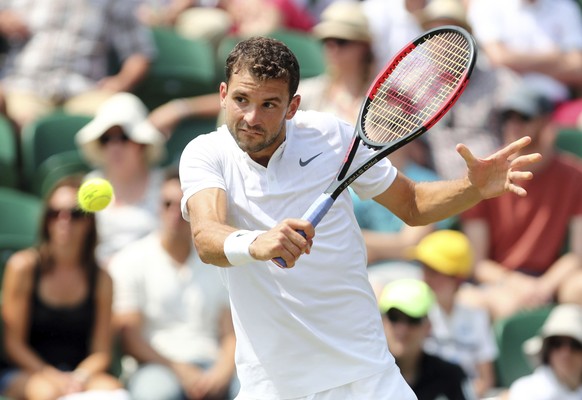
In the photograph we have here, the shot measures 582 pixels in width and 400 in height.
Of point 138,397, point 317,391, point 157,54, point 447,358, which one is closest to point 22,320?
point 138,397

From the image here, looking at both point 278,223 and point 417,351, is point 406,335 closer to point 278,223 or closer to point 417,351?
point 417,351

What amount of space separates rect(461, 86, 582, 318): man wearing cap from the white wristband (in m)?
3.54

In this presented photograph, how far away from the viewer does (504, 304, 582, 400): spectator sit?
5.78 meters

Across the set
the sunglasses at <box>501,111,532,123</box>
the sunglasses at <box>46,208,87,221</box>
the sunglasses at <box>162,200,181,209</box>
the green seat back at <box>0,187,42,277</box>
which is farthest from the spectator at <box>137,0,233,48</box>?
the sunglasses at <box>46,208,87,221</box>

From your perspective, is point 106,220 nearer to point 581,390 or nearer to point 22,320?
point 22,320

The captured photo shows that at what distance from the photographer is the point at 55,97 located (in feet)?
24.3

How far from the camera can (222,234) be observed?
11.3 ft

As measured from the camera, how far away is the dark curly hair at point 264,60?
3551 mm

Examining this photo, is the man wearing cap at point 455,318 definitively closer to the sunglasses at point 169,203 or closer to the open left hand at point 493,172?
the sunglasses at point 169,203

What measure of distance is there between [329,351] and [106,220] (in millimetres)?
2987

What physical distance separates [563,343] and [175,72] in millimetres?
3277

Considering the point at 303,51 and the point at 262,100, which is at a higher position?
the point at 262,100

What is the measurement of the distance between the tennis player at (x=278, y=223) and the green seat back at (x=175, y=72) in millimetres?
4241

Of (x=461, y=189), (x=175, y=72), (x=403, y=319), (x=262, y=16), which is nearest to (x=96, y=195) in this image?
(x=461, y=189)
